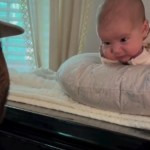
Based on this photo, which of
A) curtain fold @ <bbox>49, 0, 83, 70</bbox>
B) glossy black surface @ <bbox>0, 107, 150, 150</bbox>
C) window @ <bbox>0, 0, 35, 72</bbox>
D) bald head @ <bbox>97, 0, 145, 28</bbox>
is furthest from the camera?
window @ <bbox>0, 0, 35, 72</bbox>

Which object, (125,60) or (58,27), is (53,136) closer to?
(125,60)

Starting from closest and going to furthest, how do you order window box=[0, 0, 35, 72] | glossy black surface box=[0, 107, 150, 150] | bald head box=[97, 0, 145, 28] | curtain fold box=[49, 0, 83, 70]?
1. glossy black surface box=[0, 107, 150, 150]
2. bald head box=[97, 0, 145, 28]
3. curtain fold box=[49, 0, 83, 70]
4. window box=[0, 0, 35, 72]

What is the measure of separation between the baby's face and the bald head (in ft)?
0.05

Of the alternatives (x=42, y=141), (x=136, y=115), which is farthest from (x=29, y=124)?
(x=136, y=115)

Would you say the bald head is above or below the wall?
above

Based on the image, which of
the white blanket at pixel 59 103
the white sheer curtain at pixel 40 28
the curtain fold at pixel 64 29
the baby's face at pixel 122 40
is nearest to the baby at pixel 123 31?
the baby's face at pixel 122 40

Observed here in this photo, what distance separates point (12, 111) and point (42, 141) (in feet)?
0.44

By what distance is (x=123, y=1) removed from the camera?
35.7 inches

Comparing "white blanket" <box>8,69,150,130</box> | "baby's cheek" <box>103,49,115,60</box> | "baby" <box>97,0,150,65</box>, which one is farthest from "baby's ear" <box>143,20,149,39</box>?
"white blanket" <box>8,69,150,130</box>

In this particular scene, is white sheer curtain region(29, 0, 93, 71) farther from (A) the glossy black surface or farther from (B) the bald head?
(A) the glossy black surface

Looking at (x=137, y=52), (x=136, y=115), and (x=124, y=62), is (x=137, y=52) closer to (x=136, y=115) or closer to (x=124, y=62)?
(x=124, y=62)

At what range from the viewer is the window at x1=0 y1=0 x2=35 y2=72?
183 centimetres

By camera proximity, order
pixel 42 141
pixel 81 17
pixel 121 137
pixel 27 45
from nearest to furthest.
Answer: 1. pixel 121 137
2. pixel 42 141
3. pixel 81 17
4. pixel 27 45

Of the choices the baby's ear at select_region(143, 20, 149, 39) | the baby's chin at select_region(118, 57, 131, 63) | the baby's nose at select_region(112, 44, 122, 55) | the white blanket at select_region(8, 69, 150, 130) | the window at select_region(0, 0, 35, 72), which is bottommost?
the window at select_region(0, 0, 35, 72)
